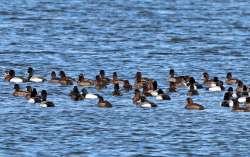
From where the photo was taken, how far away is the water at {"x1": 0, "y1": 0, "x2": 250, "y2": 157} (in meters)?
34.5

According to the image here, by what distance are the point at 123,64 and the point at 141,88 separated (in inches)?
264

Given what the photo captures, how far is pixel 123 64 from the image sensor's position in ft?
163

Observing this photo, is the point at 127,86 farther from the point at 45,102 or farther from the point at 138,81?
the point at 45,102

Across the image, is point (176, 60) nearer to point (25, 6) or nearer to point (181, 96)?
point (181, 96)

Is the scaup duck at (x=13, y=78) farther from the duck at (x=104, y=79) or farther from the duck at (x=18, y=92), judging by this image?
the duck at (x=104, y=79)

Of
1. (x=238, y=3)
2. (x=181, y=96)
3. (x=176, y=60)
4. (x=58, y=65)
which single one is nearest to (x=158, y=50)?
(x=176, y=60)

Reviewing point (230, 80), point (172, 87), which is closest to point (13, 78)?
point (172, 87)

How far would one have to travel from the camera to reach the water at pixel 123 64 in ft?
113

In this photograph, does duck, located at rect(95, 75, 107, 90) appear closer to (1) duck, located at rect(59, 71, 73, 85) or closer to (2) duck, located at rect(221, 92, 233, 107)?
(1) duck, located at rect(59, 71, 73, 85)

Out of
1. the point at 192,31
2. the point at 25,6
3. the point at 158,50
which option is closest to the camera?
the point at 158,50

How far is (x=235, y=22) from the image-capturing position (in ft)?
223

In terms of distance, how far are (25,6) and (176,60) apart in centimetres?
2909

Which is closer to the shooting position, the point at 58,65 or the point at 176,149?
the point at 176,149

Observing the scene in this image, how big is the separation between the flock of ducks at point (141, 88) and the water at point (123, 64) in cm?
28
